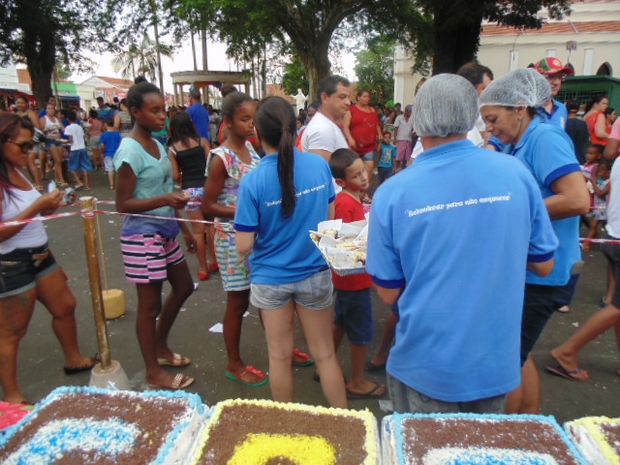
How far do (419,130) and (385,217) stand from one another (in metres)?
0.34

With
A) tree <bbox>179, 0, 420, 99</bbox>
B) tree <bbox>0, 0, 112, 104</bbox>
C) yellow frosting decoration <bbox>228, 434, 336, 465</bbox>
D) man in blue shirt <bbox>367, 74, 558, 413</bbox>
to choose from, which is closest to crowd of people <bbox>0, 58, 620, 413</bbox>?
man in blue shirt <bbox>367, 74, 558, 413</bbox>

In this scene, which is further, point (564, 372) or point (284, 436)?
point (564, 372)

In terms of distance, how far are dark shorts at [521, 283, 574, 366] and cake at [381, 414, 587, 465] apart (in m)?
0.92

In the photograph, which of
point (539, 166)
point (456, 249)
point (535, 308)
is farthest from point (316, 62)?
point (456, 249)

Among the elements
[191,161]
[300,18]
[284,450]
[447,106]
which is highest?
[300,18]

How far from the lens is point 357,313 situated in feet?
9.20

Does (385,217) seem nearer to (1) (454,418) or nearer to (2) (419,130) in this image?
(2) (419,130)

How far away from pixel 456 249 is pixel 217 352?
8.93 ft

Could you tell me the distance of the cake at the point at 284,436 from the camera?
1213 mm

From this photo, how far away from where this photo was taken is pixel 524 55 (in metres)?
30.6

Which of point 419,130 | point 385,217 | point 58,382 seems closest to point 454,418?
point 385,217

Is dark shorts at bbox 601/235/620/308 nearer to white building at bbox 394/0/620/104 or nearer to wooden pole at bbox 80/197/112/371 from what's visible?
wooden pole at bbox 80/197/112/371

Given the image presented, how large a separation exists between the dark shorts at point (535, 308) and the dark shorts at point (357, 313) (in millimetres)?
927

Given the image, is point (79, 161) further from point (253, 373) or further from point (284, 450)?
point (284, 450)
